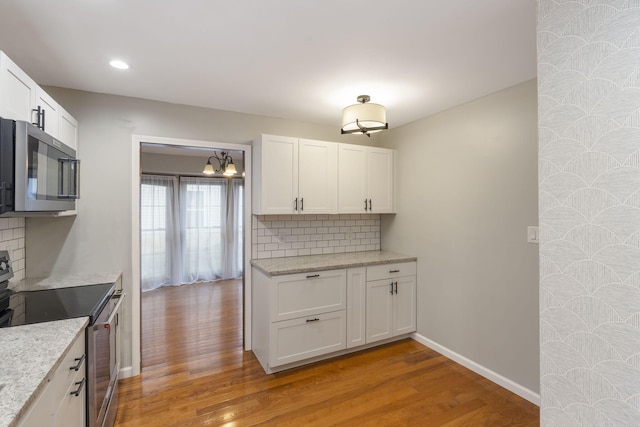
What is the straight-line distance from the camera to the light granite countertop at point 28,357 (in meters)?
0.86

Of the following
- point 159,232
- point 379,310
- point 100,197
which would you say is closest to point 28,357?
point 100,197

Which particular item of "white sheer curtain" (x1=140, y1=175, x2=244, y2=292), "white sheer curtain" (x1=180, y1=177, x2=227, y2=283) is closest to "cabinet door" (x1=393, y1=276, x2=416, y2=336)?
"white sheer curtain" (x1=140, y1=175, x2=244, y2=292)

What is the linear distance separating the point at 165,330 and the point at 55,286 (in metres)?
1.74

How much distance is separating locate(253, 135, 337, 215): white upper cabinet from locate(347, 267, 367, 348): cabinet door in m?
0.72

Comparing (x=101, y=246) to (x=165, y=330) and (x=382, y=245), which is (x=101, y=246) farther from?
(x=382, y=245)

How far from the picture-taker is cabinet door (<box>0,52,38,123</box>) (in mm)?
1404

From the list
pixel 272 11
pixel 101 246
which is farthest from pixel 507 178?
pixel 101 246

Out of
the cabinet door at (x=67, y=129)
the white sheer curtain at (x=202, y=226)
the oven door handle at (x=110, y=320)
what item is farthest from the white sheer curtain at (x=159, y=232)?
the oven door handle at (x=110, y=320)

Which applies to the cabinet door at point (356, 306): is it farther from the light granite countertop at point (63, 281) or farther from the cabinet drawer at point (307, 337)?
the light granite countertop at point (63, 281)

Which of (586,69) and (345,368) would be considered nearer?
(586,69)

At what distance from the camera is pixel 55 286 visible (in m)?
2.04

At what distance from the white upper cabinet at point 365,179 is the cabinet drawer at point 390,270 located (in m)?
→ 0.65

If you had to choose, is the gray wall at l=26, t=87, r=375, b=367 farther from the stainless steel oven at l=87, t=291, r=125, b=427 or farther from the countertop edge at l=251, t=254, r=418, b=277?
the countertop edge at l=251, t=254, r=418, b=277

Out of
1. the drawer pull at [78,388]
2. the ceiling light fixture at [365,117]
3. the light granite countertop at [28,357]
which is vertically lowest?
the drawer pull at [78,388]
